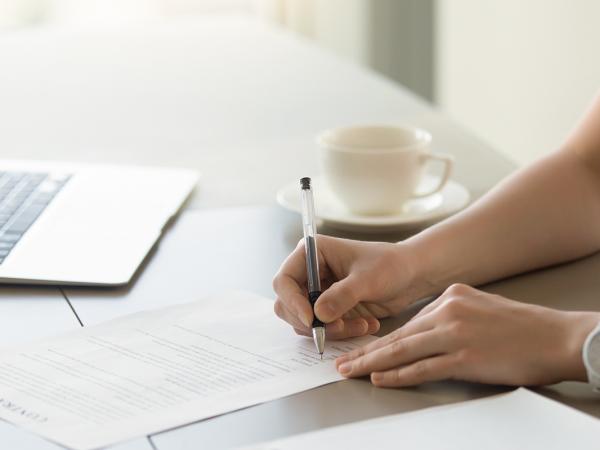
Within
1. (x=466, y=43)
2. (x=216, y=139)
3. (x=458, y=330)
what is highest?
(x=458, y=330)

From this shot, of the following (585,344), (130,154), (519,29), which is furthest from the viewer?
(519,29)

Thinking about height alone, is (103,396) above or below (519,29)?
above

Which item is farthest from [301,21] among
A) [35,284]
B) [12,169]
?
[35,284]

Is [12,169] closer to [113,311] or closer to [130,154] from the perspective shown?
[130,154]

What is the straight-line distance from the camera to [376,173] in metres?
1.22

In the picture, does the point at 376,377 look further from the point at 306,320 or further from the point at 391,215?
the point at 391,215

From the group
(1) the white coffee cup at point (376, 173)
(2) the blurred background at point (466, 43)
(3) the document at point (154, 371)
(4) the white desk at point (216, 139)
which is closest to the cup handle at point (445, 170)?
(1) the white coffee cup at point (376, 173)

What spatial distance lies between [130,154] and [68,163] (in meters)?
0.12

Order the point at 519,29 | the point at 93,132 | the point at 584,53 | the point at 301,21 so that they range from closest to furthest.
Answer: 1. the point at 93,132
2. the point at 584,53
3. the point at 519,29
4. the point at 301,21

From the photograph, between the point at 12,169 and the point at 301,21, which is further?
the point at 301,21

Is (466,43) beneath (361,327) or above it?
beneath

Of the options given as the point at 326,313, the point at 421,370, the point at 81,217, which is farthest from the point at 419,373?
the point at 81,217

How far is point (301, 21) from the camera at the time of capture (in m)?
3.94

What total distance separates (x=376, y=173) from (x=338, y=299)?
35cm
